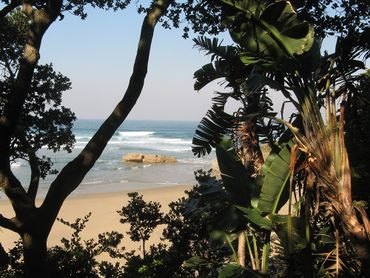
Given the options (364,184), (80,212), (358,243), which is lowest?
(80,212)

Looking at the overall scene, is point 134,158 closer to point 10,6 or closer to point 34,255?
point 10,6

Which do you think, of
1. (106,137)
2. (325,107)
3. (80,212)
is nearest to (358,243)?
(325,107)

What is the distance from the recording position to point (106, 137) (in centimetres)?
530

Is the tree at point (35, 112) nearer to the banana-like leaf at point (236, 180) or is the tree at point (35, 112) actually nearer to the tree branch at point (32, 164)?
the tree branch at point (32, 164)

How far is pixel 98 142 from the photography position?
5270 millimetres

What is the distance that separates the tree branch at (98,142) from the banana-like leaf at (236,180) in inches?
70.6

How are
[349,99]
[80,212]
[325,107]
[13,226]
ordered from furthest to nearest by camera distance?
[80,212] < [13,226] < [349,99] < [325,107]

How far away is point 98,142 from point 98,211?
38.6ft

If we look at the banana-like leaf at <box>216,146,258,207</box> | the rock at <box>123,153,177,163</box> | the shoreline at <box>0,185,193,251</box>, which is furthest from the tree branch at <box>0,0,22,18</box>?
the rock at <box>123,153,177,163</box>

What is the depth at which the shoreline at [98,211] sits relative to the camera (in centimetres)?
1225

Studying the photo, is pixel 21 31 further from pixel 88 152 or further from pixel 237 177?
pixel 237 177

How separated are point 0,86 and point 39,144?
1.27 m

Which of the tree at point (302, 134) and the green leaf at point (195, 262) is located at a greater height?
the tree at point (302, 134)

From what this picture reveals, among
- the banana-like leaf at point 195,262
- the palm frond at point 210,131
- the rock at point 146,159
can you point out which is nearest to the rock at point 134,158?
the rock at point 146,159
